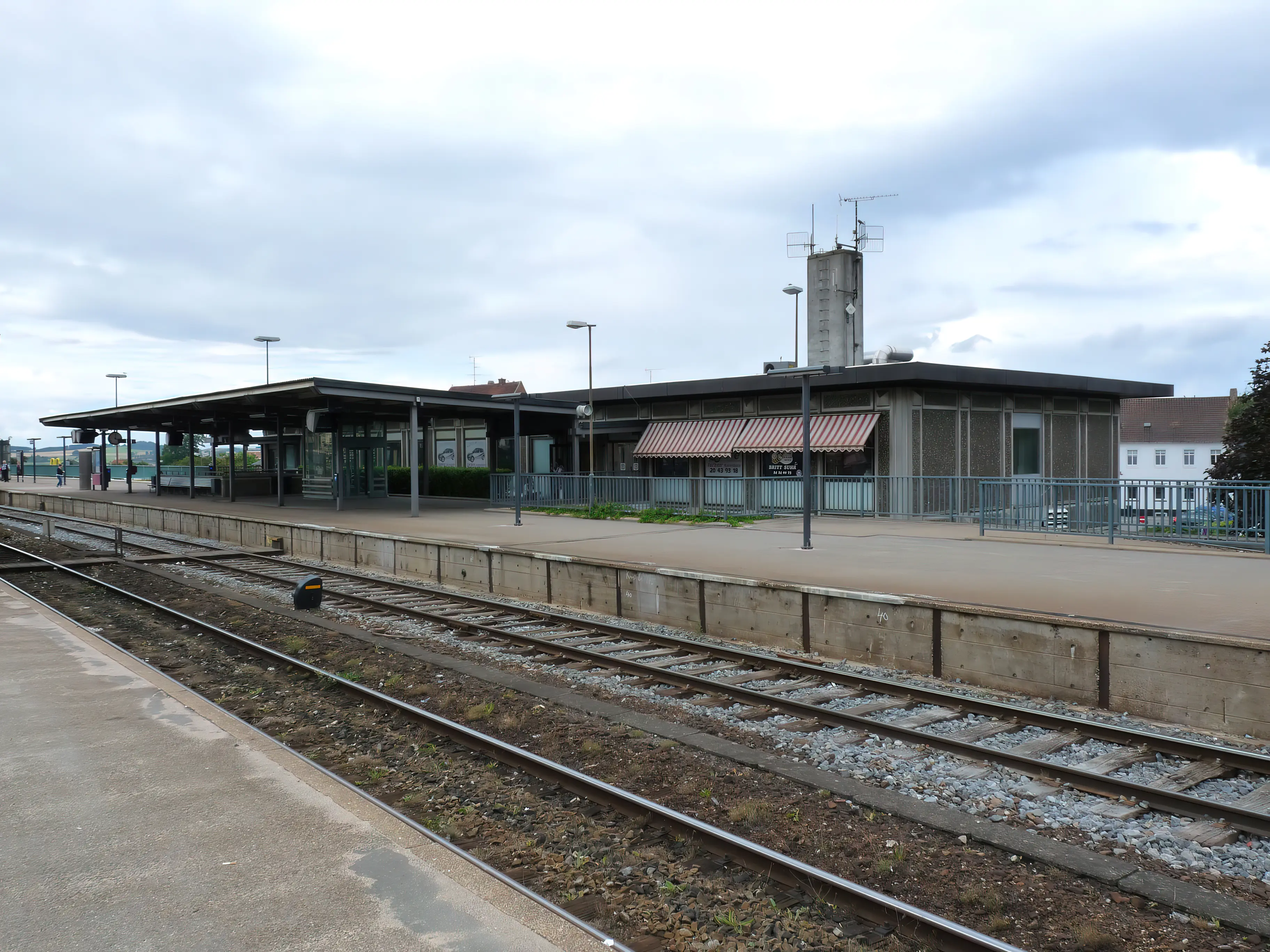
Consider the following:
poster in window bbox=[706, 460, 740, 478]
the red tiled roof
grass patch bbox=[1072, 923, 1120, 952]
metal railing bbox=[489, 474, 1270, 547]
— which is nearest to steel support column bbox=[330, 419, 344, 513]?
metal railing bbox=[489, 474, 1270, 547]

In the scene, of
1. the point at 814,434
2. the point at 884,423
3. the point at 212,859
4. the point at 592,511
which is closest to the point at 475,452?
the point at 592,511

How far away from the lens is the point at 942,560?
611 inches

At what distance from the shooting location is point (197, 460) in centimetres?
6856

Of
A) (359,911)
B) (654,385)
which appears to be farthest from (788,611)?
(654,385)

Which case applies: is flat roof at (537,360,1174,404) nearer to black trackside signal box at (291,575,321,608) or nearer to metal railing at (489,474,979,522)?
metal railing at (489,474,979,522)

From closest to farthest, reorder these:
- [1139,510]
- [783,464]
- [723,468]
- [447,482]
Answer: [1139,510] < [783,464] < [723,468] < [447,482]

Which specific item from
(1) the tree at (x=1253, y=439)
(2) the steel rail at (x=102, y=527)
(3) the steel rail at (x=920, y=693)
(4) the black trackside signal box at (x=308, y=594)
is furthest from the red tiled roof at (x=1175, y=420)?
(4) the black trackside signal box at (x=308, y=594)

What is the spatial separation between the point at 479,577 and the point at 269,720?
349 inches

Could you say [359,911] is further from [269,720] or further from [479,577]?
[479,577]

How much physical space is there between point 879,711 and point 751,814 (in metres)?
2.93

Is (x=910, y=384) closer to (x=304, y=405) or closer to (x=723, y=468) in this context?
(x=723, y=468)

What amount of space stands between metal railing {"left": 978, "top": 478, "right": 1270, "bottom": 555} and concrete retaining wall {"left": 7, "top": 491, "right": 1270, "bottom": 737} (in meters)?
9.32

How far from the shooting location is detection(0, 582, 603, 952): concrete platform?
3986 mm

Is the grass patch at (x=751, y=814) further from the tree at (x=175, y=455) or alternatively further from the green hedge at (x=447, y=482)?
the tree at (x=175, y=455)
